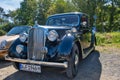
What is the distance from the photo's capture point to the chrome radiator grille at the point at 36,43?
5.05 m

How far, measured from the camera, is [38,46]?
16.7ft

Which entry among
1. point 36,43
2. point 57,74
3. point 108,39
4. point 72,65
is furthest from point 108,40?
point 36,43

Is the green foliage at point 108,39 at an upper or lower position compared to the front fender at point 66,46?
lower

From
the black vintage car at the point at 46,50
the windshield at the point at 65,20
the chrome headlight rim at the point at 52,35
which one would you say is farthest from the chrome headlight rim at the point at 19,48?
the windshield at the point at 65,20

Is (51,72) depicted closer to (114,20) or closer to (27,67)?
(27,67)

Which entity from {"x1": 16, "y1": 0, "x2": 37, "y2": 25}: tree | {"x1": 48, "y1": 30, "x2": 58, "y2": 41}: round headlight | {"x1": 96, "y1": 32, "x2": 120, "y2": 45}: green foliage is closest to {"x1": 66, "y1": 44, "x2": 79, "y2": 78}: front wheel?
{"x1": 48, "y1": 30, "x2": 58, "y2": 41}: round headlight

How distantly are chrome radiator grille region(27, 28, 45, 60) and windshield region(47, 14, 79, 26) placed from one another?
168 cm

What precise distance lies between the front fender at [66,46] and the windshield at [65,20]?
1.52 meters

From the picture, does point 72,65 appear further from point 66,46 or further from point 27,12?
point 27,12

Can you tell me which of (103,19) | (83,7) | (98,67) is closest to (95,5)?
(83,7)

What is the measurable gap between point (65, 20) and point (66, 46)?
2.05 m

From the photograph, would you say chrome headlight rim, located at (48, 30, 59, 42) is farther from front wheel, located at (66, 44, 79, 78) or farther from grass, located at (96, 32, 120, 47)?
grass, located at (96, 32, 120, 47)

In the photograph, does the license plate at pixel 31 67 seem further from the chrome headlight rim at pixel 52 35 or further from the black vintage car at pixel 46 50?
the chrome headlight rim at pixel 52 35

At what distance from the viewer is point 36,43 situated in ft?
16.8
